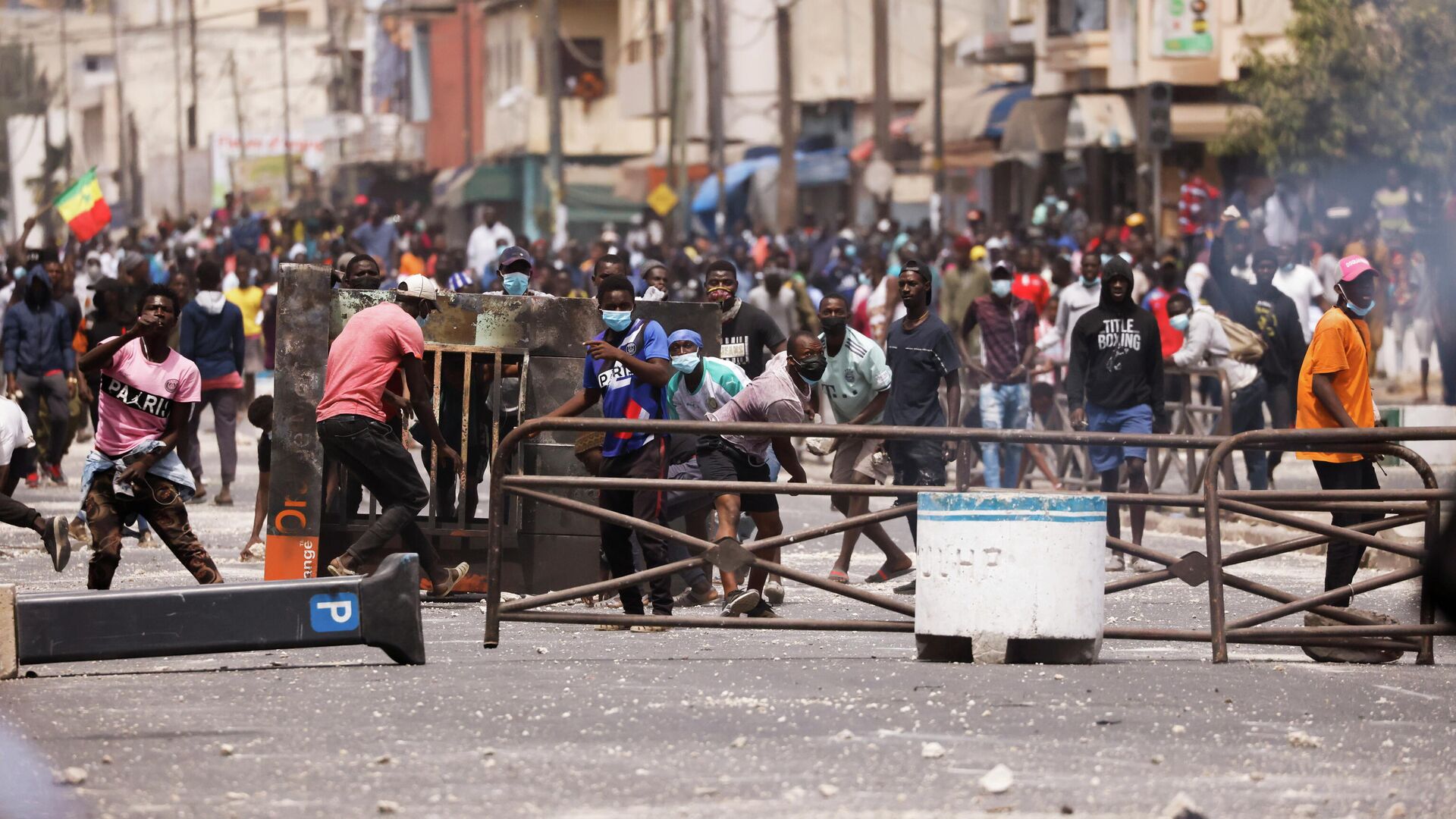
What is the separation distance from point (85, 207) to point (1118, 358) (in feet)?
50.9

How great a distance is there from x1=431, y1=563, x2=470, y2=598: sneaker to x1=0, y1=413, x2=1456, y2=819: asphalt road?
1.24 meters

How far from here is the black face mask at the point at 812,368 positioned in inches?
481

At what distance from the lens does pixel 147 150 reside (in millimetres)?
110938

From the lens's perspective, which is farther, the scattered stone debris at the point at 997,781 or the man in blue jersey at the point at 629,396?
the man in blue jersey at the point at 629,396

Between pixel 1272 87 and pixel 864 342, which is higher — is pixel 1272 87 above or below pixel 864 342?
above

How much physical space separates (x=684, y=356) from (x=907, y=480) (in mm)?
2011

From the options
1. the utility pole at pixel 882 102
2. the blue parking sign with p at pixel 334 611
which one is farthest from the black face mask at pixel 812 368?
the utility pole at pixel 882 102

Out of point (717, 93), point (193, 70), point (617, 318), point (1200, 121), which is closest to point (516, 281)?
point (617, 318)

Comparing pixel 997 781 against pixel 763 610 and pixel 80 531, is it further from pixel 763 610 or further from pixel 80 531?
pixel 80 531

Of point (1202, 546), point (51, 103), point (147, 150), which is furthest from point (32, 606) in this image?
point (51, 103)

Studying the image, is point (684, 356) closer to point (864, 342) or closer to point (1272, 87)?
point (864, 342)

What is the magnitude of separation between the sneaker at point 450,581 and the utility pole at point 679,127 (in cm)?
3105

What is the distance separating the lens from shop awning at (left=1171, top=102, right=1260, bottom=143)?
39344 mm

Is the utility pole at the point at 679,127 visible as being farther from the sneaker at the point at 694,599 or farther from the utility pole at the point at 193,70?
the utility pole at the point at 193,70
